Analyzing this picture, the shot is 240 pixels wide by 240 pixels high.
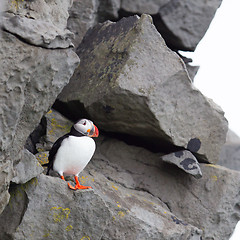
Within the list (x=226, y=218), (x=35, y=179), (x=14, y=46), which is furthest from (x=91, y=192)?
(x=226, y=218)

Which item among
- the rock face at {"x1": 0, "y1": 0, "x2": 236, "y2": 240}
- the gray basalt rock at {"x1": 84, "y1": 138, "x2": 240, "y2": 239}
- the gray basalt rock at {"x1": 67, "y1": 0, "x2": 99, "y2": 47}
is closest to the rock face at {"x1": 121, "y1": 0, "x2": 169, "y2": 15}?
the rock face at {"x1": 0, "y1": 0, "x2": 236, "y2": 240}

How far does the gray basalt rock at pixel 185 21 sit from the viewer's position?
7758 mm

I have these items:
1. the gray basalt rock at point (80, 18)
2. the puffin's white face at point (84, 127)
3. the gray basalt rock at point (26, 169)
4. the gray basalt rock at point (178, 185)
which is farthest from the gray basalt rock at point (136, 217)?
the gray basalt rock at point (80, 18)

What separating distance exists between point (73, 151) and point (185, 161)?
1.81 metres

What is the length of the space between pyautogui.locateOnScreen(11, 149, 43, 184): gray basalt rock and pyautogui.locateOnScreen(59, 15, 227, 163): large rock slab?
1.53 meters

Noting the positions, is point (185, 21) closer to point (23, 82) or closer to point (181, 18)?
point (181, 18)

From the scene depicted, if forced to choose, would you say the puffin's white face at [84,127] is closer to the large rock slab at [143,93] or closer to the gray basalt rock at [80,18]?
the large rock slab at [143,93]

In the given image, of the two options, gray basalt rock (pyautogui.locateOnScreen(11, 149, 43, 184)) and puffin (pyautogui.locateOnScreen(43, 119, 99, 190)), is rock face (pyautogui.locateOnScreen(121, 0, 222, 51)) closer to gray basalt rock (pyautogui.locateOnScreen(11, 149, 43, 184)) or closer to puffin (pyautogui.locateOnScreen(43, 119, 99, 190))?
puffin (pyautogui.locateOnScreen(43, 119, 99, 190))

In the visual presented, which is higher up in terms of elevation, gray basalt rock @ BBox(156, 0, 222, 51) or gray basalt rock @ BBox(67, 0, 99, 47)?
gray basalt rock @ BBox(156, 0, 222, 51)

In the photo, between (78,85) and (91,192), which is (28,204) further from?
(78,85)

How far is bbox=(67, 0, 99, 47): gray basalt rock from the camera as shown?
272 inches

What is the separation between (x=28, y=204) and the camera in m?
4.20

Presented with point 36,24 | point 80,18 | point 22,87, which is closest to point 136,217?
point 22,87

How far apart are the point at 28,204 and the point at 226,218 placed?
3.02 m
